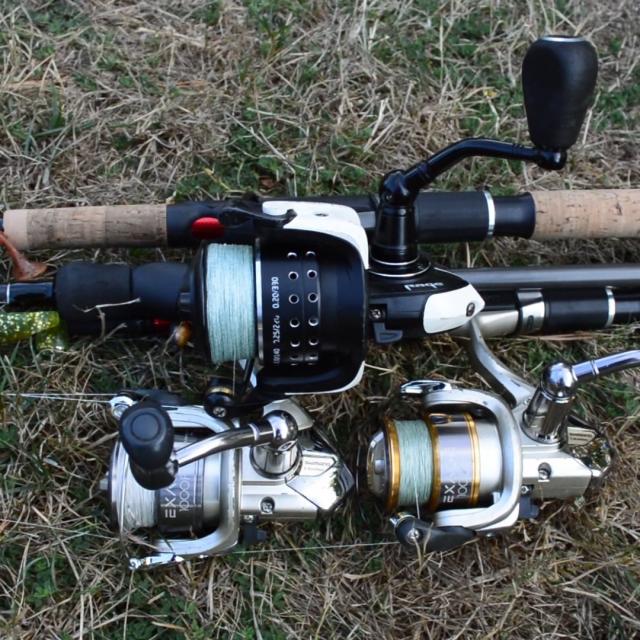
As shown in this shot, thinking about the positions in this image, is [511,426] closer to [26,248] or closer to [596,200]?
[596,200]

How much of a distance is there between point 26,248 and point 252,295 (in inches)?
33.9

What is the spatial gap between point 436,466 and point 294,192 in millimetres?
1053

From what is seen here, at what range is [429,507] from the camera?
223 centimetres

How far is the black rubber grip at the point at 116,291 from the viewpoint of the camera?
2.27m

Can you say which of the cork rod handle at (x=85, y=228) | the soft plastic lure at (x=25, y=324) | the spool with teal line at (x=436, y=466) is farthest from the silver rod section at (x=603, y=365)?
the soft plastic lure at (x=25, y=324)

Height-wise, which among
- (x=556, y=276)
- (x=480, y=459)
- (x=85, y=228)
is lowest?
(x=480, y=459)

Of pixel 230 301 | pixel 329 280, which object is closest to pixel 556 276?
pixel 329 280

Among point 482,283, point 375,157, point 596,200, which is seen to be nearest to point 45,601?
point 482,283

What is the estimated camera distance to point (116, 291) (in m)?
2.27

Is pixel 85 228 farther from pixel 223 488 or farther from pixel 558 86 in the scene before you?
pixel 558 86

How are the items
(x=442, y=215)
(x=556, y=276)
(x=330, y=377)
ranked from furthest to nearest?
(x=556, y=276) < (x=442, y=215) < (x=330, y=377)

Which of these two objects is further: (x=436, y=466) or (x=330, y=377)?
(x=436, y=466)

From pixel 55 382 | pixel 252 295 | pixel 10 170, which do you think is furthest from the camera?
pixel 10 170

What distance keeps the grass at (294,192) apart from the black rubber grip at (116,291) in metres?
0.18
